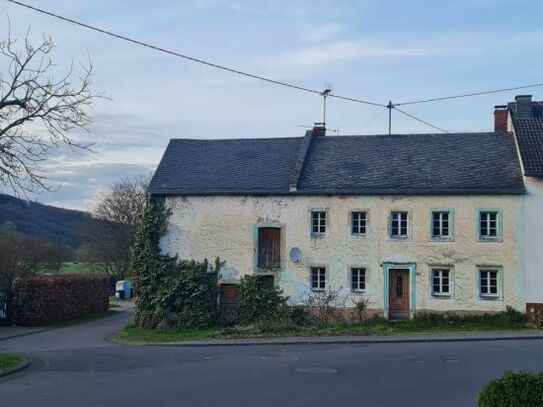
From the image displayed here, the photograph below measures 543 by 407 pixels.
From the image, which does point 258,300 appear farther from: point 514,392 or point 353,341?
point 514,392

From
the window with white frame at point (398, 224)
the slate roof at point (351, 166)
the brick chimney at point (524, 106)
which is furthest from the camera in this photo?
the brick chimney at point (524, 106)

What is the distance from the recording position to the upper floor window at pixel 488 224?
30750 millimetres

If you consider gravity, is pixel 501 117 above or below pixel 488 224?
above

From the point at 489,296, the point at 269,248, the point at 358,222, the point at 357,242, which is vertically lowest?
the point at 489,296

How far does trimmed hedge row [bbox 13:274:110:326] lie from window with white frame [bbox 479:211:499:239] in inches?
818

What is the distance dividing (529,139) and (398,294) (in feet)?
28.4

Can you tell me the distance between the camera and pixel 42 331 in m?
34.5

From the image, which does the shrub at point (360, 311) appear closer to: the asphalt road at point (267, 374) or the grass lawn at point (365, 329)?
the grass lawn at point (365, 329)

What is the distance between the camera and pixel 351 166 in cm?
3381

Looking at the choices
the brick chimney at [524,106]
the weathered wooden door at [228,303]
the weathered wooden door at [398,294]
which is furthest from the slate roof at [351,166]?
the weathered wooden door at [228,303]

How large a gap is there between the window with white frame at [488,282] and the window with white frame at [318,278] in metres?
6.48

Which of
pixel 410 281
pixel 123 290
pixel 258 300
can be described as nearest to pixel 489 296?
pixel 410 281

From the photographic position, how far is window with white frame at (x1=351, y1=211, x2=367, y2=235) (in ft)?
105

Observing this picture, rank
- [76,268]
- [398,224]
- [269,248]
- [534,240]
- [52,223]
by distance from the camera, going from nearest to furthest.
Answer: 1. [534,240]
2. [398,224]
3. [269,248]
4. [76,268]
5. [52,223]
